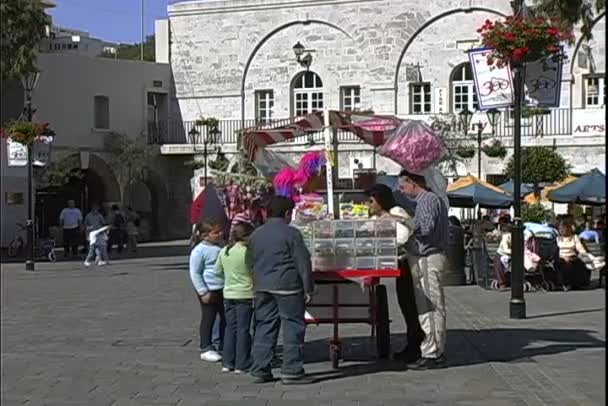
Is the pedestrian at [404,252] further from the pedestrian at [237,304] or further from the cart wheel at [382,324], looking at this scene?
the pedestrian at [237,304]

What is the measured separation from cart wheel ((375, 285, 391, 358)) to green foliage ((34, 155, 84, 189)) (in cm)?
2601

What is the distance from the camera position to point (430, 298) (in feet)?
34.4

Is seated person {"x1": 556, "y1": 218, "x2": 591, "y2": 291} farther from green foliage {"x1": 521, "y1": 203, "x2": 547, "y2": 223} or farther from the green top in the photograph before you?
the green top

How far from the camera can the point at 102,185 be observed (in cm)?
4512

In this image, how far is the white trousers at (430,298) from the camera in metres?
10.5

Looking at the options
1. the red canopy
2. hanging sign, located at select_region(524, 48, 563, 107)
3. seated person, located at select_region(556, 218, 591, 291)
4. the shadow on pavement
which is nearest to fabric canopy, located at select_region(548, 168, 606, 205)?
seated person, located at select_region(556, 218, 591, 291)

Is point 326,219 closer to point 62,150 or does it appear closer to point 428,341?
point 428,341

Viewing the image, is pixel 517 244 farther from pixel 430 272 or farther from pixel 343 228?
pixel 343 228

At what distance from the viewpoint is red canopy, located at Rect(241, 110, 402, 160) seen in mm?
12000

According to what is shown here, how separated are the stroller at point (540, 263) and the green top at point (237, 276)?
33.2 feet

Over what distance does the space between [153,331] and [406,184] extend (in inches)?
166

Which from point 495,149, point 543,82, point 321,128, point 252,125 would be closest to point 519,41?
point 543,82

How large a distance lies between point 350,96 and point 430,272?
116 ft

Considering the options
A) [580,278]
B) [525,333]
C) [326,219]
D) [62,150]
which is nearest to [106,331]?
[326,219]
